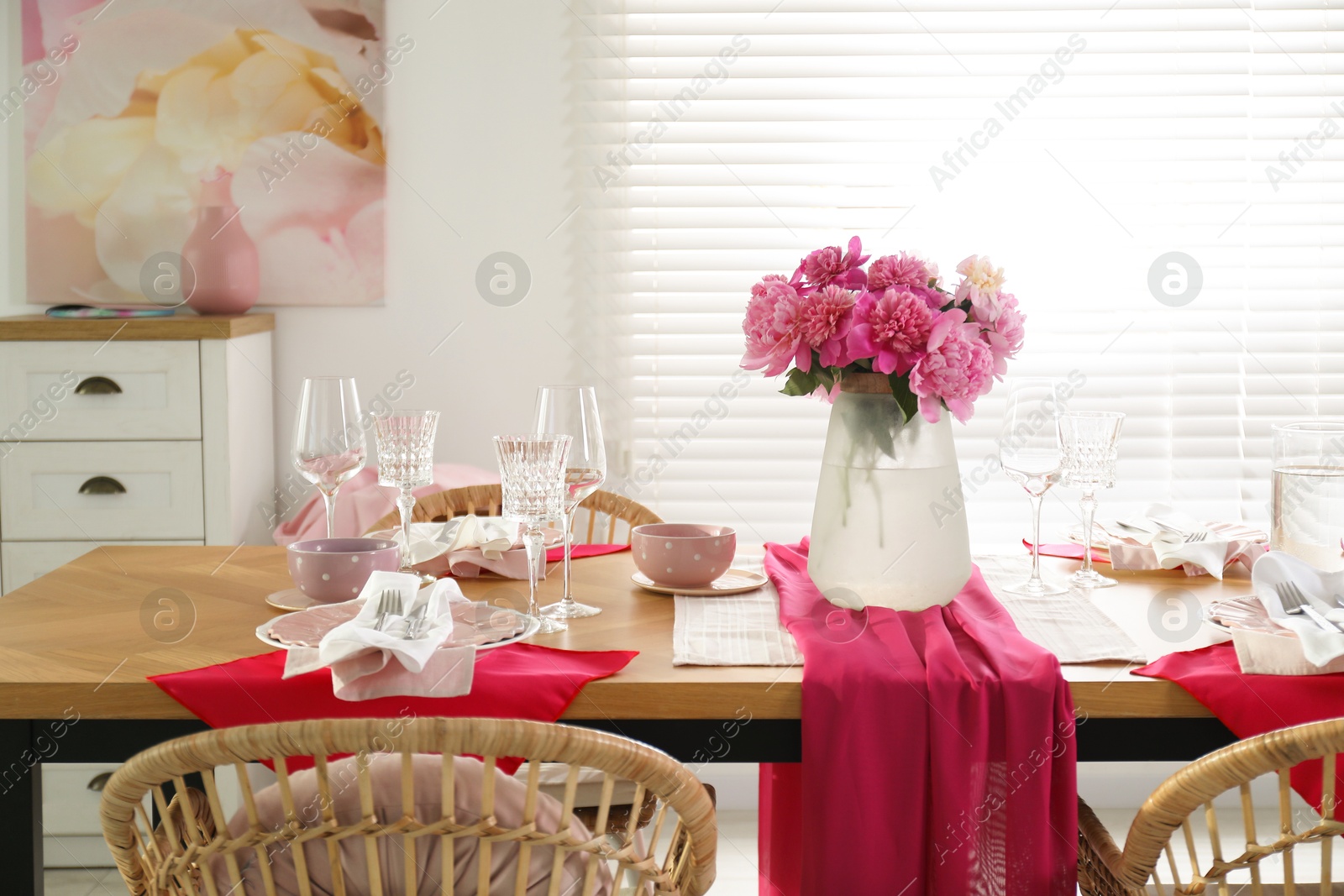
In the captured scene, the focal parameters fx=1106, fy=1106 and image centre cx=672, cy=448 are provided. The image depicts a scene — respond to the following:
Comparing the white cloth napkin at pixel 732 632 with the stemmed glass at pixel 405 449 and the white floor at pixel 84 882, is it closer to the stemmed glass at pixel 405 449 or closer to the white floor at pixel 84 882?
the stemmed glass at pixel 405 449

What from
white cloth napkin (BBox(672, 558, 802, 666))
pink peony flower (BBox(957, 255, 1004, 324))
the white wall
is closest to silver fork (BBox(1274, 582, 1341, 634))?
pink peony flower (BBox(957, 255, 1004, 324))

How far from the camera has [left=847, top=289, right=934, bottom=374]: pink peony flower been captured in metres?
1.24

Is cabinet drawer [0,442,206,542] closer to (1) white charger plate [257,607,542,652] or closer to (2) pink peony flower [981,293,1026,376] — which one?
(1) white charger plate [257,607,542,652]

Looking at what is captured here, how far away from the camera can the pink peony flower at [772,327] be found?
1.29 meters

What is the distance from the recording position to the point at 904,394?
1.27 meters

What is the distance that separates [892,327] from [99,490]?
6.81 ft

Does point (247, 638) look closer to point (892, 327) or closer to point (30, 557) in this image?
point (892, 327)

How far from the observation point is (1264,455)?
301cm

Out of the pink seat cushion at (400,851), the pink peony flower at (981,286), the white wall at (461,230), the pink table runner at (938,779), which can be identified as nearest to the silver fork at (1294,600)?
the pink table runner at (938,779)

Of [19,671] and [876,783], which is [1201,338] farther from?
[19,671]

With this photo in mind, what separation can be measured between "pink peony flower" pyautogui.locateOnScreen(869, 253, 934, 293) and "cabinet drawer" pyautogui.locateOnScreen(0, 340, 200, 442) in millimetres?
1843

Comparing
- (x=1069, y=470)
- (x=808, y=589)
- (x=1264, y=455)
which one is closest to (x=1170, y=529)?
(x=1069, y=470)

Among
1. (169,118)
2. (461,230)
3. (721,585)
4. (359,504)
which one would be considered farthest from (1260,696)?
(169,118)

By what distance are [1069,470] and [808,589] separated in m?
0.40
